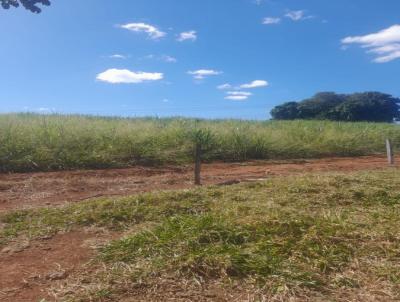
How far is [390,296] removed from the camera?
98.5 inches

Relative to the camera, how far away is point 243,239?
10.7 feet

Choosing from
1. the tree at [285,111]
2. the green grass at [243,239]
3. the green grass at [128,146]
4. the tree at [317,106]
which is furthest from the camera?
the tree at [285,111]

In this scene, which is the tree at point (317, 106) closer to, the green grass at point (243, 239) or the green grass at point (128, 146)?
the green grass at point (128, 146)

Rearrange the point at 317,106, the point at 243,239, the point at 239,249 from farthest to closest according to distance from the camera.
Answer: the point at 317,106 < the point at 243,239 < the point at 239,249

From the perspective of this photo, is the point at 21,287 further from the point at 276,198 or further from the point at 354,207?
the point at 354,207

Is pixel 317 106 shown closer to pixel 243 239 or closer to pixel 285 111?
pixel 285 111

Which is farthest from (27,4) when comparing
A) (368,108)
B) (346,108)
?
(368,108)

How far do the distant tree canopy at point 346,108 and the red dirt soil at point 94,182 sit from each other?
92.0 feet

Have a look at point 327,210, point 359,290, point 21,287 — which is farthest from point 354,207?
point 21,287

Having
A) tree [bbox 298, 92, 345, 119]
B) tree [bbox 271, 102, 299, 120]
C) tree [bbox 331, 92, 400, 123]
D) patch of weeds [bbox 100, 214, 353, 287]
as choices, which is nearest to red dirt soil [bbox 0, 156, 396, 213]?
patch of weeds [bbox 100, 214, 353, 287]

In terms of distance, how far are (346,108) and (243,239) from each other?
1362 inches

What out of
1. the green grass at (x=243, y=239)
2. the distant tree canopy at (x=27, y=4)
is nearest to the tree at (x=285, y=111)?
the green grass at (x=243, y=239)

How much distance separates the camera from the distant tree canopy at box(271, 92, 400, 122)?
35594mm

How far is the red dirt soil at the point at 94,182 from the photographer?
5594mm
